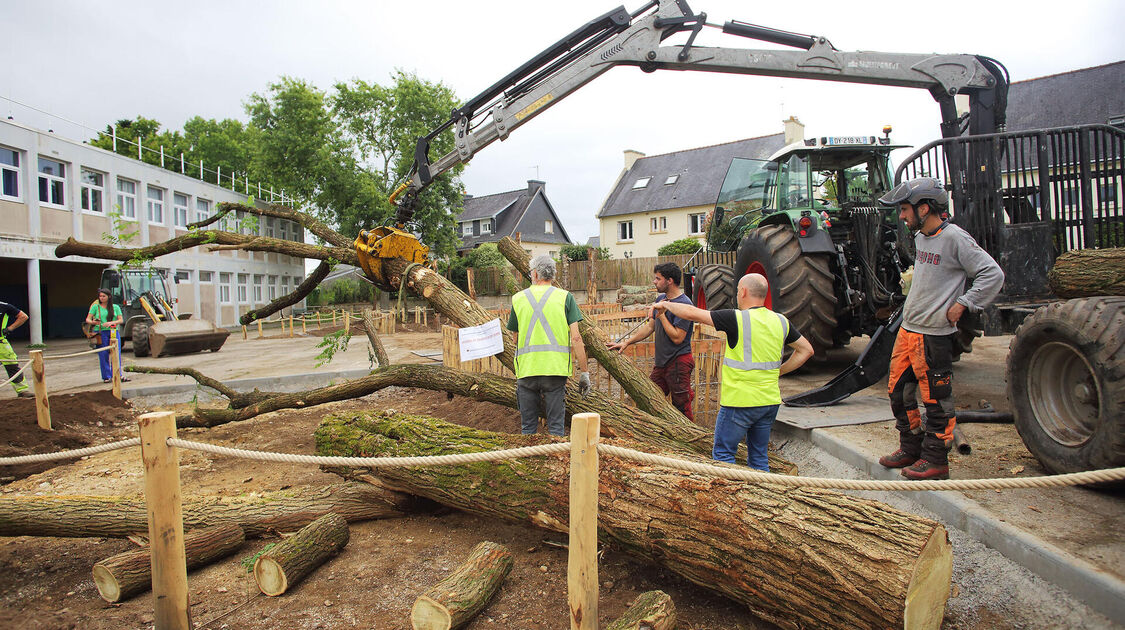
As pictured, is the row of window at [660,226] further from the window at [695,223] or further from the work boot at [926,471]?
the work boot at [926,471]

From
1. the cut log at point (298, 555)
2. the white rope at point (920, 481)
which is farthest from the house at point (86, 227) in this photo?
the white rope at point (920, 481)

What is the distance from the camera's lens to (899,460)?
3.92 m

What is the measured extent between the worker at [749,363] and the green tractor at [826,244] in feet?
8.50

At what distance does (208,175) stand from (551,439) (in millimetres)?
35309

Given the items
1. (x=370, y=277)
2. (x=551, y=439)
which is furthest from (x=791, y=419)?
(x=370, y=277)

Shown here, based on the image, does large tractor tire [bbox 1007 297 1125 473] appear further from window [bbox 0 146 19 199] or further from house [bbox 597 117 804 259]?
house [bbox 597 117 804 259]

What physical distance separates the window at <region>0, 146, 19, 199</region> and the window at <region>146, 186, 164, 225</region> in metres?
5.30

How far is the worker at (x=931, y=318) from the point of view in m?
3.60

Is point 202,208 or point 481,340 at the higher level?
point 202,208

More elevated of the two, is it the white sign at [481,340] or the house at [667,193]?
the house at [667,193]

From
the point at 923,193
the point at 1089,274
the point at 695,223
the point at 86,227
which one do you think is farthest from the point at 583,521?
the point at 695,223

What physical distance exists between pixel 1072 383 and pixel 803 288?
2828 millimetres

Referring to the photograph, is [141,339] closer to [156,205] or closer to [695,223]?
[156,205]

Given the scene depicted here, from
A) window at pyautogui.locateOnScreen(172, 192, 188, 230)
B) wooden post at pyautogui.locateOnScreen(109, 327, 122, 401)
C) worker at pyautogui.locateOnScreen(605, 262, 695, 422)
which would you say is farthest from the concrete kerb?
window at pyautogui.locateOnScreen(172, 192, 188, 230)
